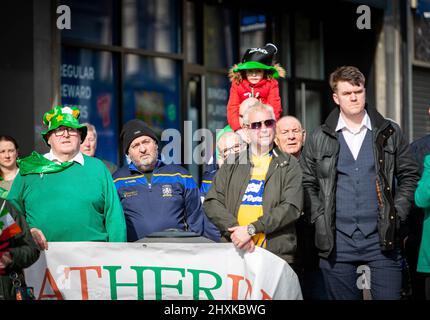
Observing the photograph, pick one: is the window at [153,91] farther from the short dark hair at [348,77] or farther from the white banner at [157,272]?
the white banner at [157,272]

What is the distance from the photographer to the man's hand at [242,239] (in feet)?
20.3

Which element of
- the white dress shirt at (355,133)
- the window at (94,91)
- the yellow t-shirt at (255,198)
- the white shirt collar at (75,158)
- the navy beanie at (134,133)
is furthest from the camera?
the window at (94,91)

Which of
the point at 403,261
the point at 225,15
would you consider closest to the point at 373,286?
the point at 403,261

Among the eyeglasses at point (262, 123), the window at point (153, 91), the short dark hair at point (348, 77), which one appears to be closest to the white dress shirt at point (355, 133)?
the short dark hair at point (348, 77)

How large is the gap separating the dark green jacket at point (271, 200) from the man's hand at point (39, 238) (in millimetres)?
1219

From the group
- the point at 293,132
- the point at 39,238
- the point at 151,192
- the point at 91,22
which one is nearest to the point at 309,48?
the point at 91,22

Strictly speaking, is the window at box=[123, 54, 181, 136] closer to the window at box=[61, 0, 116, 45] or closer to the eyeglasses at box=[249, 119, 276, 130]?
the window at box=[61, 0, 116, 45]

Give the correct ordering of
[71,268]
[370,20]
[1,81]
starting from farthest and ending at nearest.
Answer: [370,20]
[1,81]
[71,268]

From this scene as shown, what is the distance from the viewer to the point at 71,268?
252 inches

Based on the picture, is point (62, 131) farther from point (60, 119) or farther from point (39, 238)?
point (39, 238)

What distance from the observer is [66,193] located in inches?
264

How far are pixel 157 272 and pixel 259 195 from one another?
95 centimetres
